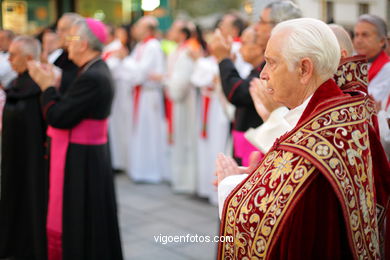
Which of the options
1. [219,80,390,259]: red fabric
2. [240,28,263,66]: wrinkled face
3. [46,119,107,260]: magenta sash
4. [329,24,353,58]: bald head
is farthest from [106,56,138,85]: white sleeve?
[219,80,390,259]: red fabric

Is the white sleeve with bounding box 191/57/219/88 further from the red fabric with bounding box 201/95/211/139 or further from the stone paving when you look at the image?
the stone paving

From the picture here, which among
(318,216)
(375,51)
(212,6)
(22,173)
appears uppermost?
(212,6)

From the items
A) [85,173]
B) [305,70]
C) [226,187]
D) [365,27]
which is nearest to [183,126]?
[85,173]

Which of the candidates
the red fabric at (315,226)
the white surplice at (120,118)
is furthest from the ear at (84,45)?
the white surplice at (120,118)

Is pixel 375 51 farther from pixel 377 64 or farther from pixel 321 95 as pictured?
pixel 321 95

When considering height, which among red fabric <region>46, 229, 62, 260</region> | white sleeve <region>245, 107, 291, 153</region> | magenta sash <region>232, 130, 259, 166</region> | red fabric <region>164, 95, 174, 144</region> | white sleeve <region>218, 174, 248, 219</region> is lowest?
red fabric <region>46, 229, 62, 260</region>

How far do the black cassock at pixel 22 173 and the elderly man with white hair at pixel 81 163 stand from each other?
1.16 feet

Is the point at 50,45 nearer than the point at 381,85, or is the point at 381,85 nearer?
the point at 381,85

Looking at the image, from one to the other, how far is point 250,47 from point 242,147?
0.73m

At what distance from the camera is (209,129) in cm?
594

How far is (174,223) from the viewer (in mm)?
4996

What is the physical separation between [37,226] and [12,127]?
2.77ft

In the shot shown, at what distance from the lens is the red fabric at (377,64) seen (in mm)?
3347

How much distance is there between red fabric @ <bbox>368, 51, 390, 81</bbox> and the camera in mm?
3347
